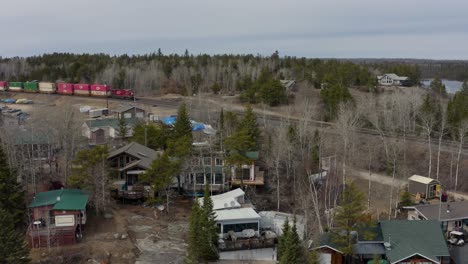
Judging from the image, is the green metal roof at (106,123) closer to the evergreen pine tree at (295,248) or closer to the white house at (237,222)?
the white house at (237,222)

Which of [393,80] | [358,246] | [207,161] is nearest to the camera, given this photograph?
[358,246]

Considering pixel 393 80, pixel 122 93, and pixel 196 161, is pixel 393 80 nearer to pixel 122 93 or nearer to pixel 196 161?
pixel 122 93

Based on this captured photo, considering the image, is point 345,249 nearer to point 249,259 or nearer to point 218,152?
point 249,259

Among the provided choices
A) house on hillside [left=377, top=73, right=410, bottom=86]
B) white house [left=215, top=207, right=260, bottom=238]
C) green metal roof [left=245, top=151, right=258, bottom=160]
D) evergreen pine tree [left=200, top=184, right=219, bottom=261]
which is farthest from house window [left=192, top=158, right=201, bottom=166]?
house on hillside [left=377, top=73, right=410, bottom=86]

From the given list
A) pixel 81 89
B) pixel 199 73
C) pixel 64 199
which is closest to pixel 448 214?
pixel 64 199

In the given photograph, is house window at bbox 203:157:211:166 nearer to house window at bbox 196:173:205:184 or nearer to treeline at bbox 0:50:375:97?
house window at bbox 196:173:205:184
